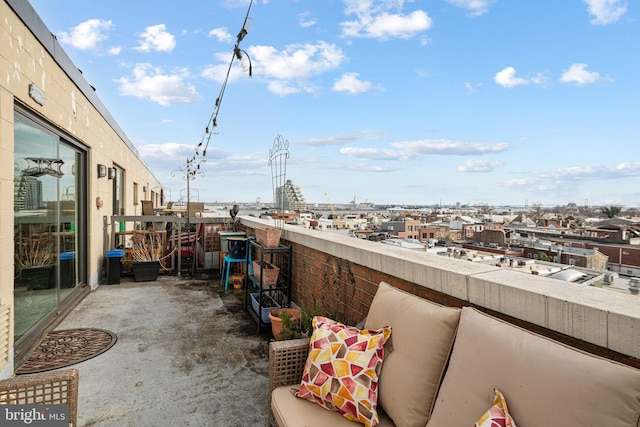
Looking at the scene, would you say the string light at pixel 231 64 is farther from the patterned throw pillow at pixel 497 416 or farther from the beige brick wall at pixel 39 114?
the patterned throw pillow at pixel 497 416

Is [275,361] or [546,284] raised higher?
[546,284]

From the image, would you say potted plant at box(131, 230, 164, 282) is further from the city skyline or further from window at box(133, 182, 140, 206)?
window at box(133, 182, 140, 206)

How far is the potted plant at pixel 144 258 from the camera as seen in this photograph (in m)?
6.46

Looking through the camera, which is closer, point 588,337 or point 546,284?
point 588,337

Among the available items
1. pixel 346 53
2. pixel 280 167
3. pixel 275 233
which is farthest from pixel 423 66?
pixel 275 233

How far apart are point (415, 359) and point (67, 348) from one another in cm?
365

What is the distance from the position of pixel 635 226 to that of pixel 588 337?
56.7m

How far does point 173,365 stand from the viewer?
3.16 m

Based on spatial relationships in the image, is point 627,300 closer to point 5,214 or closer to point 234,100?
point 5,214

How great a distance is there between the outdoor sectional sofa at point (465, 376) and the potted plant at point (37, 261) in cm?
306

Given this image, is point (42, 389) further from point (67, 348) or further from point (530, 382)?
point (67, 348)

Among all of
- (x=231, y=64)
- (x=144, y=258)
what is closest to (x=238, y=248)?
(x=144, y=258)

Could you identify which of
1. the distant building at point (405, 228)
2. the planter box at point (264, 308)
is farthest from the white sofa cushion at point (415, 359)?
the distant building at point (405, 228)

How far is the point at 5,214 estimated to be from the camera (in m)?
2.90
